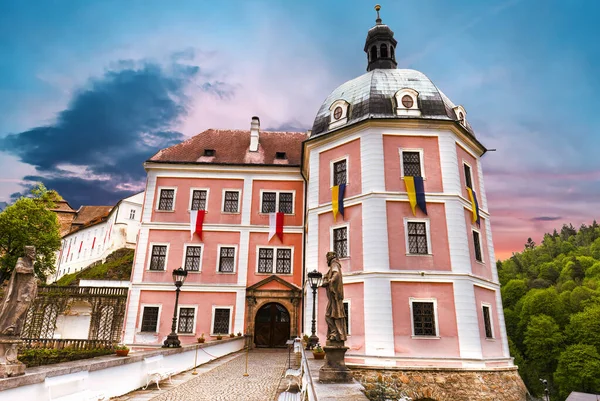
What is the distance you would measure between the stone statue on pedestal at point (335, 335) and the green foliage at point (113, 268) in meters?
36.8

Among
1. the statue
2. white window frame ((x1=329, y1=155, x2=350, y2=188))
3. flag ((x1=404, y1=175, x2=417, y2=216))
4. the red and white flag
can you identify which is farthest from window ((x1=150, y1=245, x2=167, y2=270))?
the statue

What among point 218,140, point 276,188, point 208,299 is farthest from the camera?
point 218,140

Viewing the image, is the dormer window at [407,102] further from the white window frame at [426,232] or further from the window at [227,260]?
the window at [227,260]

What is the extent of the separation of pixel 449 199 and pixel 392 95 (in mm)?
6095

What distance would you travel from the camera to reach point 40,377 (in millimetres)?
6105

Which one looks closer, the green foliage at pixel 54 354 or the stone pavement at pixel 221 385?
the stone pavement at pixel 221 385

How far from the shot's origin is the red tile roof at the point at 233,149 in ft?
84.2

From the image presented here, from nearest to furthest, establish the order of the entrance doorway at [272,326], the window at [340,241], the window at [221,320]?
the window at [340,241], the window at [221,320], the entrance doorway at [272,326]

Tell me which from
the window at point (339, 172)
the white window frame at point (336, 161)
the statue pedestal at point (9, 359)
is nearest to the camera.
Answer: the statue pedestal at point (9, 359)

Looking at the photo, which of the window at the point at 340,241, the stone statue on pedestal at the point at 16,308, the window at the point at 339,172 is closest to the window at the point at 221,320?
the window at the point at 340,241

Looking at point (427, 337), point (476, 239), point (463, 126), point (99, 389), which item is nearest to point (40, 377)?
point (99, 389)

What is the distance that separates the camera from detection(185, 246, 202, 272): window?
76.8 feet

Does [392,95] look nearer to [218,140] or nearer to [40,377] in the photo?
[218,140]

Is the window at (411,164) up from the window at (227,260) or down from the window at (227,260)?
up
